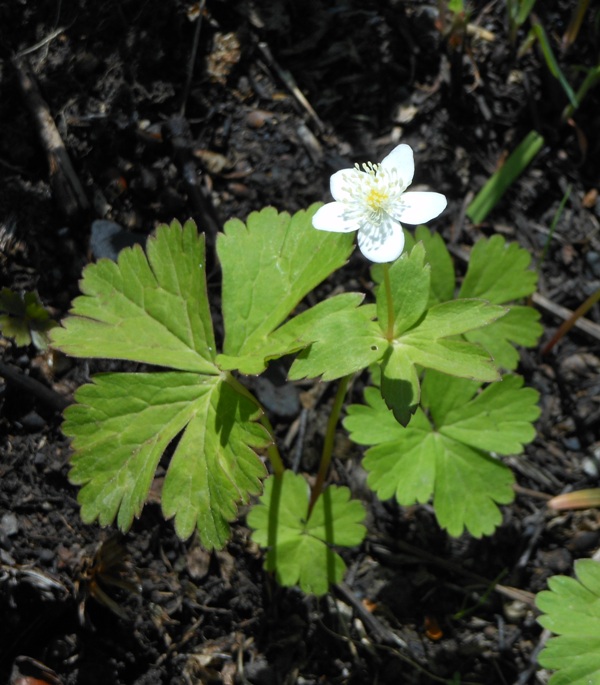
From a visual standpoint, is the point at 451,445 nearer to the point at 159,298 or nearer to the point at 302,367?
the point at 302,367

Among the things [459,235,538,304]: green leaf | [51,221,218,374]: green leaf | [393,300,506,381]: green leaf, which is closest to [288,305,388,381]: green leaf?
[393,300,506,381]: green leaf

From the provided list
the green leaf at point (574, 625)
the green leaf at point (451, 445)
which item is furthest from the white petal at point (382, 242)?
the green leaf at point (574, 625)

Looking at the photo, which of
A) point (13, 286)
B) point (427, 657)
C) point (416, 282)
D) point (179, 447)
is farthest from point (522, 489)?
point (13, 286)

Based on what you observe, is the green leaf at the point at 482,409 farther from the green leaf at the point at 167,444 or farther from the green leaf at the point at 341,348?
the green leaf at the point at 167,444

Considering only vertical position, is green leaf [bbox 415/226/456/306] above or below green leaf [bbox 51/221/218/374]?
below

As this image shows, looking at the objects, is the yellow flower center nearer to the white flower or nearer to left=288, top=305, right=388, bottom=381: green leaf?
the white flower

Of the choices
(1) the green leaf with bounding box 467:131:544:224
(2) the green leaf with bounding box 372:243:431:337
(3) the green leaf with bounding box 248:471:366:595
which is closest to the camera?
(2) the green leaf with bounding box 372:243:431:337

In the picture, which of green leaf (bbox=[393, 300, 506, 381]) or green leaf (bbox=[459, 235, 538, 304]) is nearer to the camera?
green leaf (bbox=[393, 300, 506, 381])
